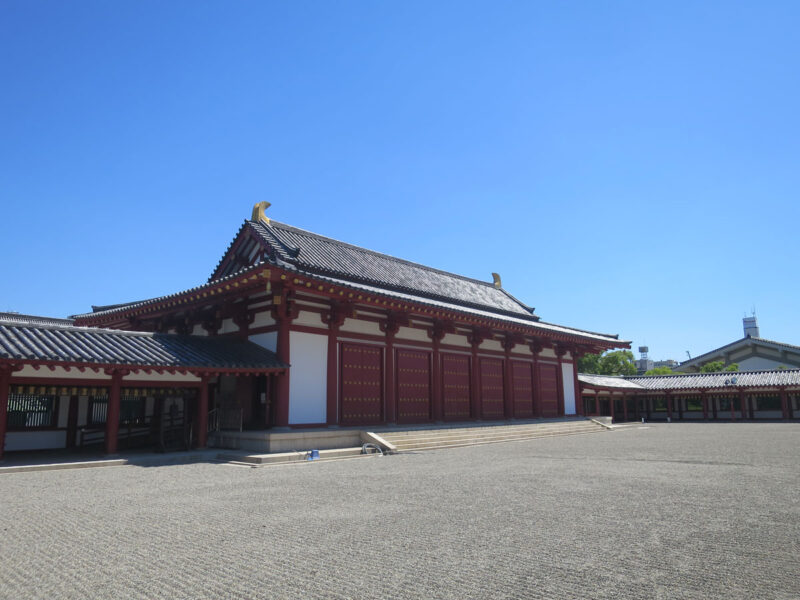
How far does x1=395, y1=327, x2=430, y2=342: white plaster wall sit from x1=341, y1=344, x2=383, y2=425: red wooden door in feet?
3.68

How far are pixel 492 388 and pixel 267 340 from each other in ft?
33.6

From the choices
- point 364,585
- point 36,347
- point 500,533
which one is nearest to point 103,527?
point 364,585

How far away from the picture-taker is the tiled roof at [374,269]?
1836 centimetres

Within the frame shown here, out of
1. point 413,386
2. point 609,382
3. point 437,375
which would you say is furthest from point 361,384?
point 609,382

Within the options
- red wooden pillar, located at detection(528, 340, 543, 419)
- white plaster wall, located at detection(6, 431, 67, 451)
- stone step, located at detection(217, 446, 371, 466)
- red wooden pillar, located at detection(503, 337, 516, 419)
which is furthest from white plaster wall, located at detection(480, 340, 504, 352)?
white plaster wall, located at detection(6, 431, 67, 451)

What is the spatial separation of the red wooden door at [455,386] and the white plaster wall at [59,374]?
37.0 feet

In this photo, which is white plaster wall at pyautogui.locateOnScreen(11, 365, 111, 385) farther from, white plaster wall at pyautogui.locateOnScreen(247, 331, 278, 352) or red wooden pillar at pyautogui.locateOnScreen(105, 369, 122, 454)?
white plaster wall at pyautogui.locateOnScreen(247, 331, 278, 352)

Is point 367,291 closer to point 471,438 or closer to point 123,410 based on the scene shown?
point 471,438

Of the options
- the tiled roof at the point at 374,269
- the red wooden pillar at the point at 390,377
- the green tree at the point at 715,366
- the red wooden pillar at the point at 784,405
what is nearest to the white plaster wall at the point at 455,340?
the red wooden pillar at the point at 390,377

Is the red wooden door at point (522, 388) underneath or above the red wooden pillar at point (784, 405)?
above

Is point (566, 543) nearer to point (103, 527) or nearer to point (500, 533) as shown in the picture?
point (500, 533)

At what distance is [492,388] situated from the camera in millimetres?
21469

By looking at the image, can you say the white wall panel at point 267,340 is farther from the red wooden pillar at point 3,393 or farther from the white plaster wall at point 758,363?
the white plaster wall at point 758,363

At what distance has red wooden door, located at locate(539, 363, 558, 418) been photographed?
24.4 m
